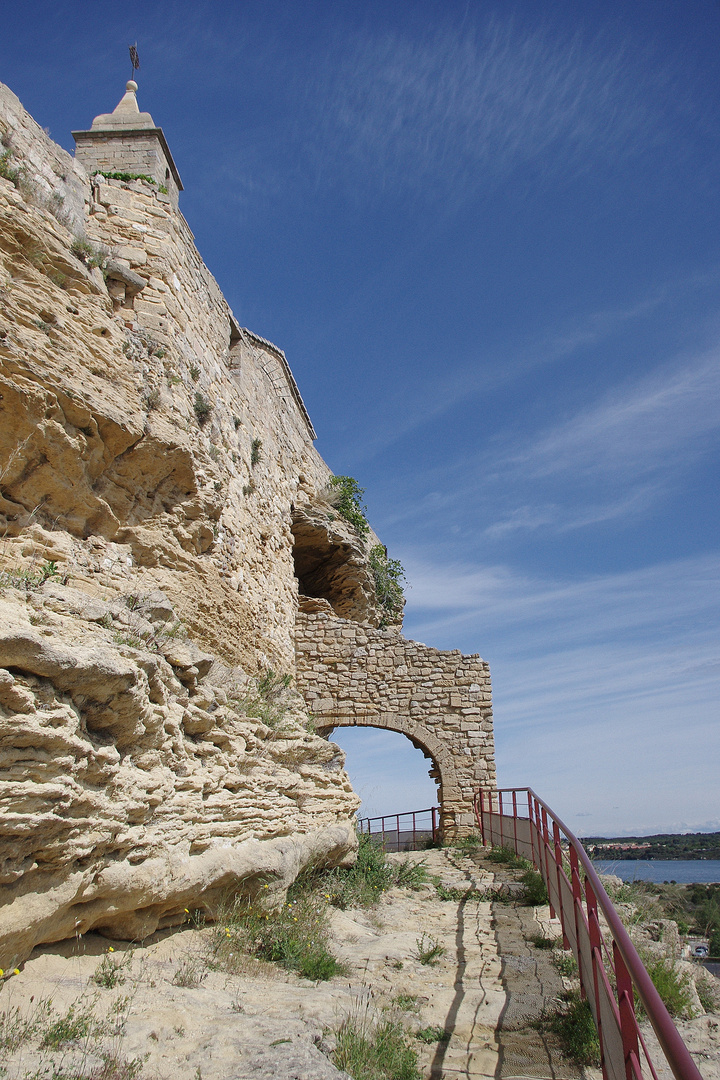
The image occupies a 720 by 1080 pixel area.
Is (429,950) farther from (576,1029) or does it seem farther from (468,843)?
(468,843)

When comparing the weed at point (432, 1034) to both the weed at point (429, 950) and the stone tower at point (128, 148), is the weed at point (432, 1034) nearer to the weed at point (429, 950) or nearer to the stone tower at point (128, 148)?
the weed at point (429, 950)

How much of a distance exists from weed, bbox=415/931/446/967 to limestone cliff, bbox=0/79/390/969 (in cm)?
125

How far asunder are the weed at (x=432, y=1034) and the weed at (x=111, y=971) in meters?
1.80

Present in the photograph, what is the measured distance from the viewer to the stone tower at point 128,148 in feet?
27.1

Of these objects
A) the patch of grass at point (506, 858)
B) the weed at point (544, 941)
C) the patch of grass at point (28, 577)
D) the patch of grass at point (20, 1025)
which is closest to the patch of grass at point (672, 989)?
the weed at point (544, 941)

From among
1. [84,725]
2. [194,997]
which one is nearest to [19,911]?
[84,725]

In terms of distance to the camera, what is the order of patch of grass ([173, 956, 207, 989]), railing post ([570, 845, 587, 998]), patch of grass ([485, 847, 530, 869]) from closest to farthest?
patch of grass ([173, 956, 207, 989]) < railing post ([570, 845, 587, 998]) < patch of grass ([485, 847, 530, 869])

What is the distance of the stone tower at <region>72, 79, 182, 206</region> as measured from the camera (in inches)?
325

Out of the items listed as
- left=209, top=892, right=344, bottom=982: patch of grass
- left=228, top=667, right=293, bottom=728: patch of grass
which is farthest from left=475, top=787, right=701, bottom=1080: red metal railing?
left=228, top=667, right=293, bottom=728: patch of grass

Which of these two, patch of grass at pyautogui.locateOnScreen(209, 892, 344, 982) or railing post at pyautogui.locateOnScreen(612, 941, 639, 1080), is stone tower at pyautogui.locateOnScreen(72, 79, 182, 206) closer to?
patch of grass at pyautogui.locateOnScreen(209, 892, 344, 982)

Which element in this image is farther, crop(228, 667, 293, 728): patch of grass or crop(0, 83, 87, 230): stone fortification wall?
crop(228, 667, 293, 728): patch of grass

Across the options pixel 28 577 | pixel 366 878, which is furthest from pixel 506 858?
pixel 28 577

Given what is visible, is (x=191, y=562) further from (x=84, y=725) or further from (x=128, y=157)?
(x=128, y=157)

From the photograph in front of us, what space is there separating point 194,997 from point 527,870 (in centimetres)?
599
